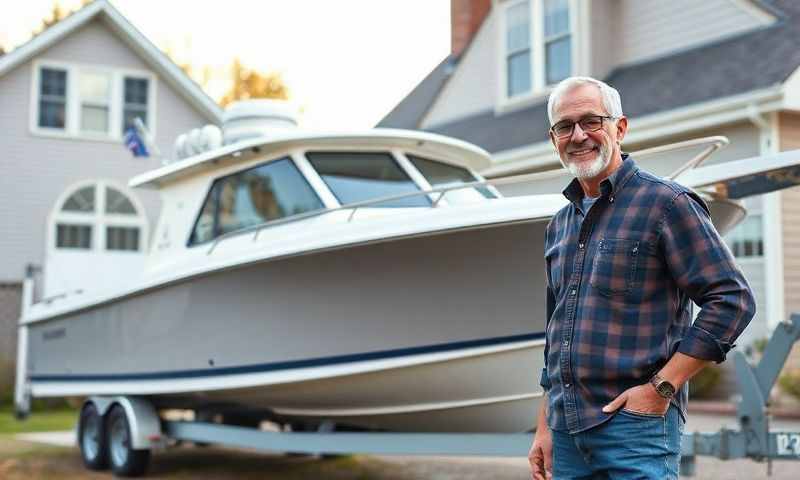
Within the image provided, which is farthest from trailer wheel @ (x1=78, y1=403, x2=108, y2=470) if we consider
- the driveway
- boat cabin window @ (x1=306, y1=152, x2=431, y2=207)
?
boat cabin window @ (x1=306, y1=152, x2=431, y2=207)

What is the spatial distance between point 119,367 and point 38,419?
Answer: 655cm

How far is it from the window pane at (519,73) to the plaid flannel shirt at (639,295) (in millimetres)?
13557

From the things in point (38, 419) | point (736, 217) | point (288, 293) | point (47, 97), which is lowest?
point (38, 419)

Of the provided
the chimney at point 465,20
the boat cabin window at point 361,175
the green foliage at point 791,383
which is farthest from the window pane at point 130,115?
the green foliage at point 791,383

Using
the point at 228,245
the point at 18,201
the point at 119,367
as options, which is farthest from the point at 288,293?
the point at 18,201

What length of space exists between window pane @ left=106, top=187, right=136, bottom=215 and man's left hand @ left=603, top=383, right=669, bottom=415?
54.3 feet

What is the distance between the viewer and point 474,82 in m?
17.6

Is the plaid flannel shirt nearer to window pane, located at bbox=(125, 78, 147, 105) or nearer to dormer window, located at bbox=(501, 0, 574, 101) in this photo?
dormer window, located at bbox=(501, 0, 574, 101)

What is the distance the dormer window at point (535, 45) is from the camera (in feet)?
50.2

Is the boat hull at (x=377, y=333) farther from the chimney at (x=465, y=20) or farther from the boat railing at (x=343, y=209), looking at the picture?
the chimney at (x=465, y=20)

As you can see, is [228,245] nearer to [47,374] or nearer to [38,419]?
[47,374]

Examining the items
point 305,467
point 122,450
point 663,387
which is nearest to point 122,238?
point 305,467

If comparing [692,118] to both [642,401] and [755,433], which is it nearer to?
[755,433]

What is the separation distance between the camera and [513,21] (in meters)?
16.1
